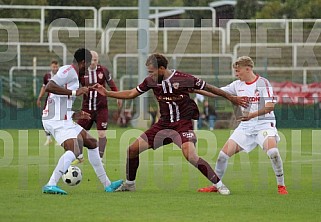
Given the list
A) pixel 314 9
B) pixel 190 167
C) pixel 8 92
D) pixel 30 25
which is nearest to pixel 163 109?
pixel 190 167

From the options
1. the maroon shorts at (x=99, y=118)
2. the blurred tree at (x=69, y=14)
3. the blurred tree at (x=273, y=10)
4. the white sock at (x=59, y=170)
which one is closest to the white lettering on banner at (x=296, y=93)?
the blurred tree at (x=273, y=10)

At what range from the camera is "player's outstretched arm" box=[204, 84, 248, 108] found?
41.4 ft

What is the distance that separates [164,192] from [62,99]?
214 centimetres

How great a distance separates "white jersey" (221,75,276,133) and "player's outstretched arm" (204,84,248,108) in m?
0.28

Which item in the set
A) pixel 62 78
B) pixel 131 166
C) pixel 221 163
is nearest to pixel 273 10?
pixel 221 163

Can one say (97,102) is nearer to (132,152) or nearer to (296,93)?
(132,152)

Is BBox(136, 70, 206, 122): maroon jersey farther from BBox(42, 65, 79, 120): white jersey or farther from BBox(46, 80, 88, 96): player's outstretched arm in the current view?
BBox(42, 65, 79, 120): white jersey

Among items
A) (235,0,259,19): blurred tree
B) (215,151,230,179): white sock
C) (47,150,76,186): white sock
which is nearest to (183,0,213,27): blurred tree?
(235,0,259,19): blurred tree

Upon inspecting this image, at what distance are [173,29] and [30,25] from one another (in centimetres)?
709

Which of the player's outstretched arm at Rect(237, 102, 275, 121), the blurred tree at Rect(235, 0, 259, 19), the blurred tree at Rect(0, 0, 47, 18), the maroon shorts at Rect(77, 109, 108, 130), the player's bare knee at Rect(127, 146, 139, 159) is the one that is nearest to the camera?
the player's bare knee at Rect(127, 146, 139, 159)

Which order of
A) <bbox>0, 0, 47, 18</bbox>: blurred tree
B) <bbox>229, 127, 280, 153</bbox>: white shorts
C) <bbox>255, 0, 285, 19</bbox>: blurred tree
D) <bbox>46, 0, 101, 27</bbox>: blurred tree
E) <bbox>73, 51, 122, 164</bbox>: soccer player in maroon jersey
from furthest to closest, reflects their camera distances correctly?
1. <bbox>255, 0, 285, 19</bbox>: blurred tree
2. <bbox>46, 0, 101, 27</bbox>: blurred tree
3. <bbox>0, 0, 47, 18</bbox>: blurred tree
4. <bbox>73, 51, 122, 164</bbox>: soccer player in maroon jersey
5. <bbox>229, 127, 280, 153</bbox>: white shorts

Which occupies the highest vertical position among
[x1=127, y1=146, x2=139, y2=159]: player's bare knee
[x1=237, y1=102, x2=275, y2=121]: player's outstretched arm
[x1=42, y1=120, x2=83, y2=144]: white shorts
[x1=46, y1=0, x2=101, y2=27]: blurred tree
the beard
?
[x1=46, y1=0, x2=101, y2=27]: blurred tree

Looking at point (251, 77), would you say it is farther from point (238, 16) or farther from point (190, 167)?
point (238, 16)

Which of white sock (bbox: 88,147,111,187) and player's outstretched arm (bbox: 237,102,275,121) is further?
white sock (bbox: 88,147,111,187)
